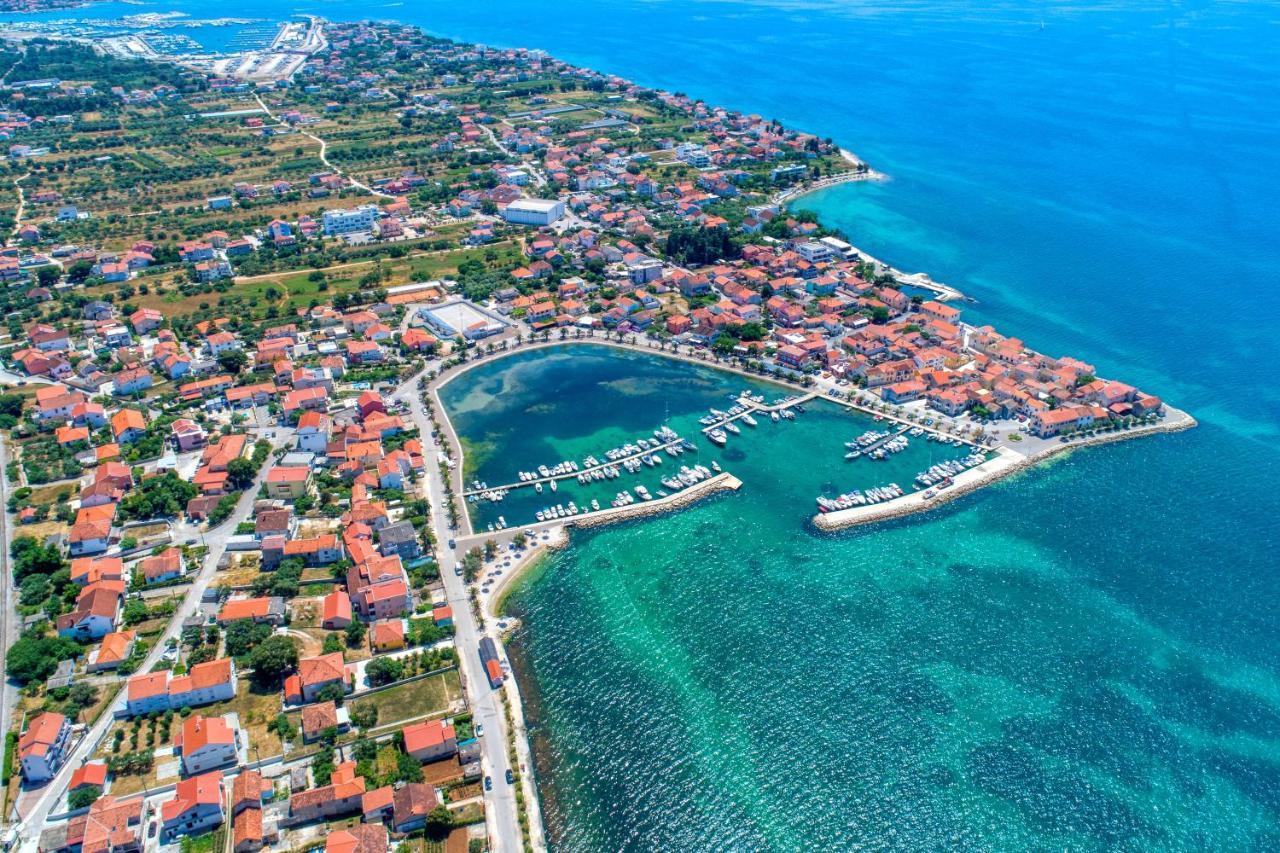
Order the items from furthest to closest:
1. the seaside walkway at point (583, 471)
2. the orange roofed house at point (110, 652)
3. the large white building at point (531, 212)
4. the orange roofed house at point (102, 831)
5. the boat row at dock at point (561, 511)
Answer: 1. the large white building at point (531, 212)
2. the seaside walkway at point (583, 471)
3. the boat row at dock at point (561, 511)
4. the orange roofed house at point (110, 652)
5. the orange roofed house at point (102, 831)

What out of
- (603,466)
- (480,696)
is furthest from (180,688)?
(603,466)

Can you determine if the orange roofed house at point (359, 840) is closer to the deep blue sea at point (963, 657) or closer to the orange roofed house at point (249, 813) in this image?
the orange roofed house at point (249, 813)

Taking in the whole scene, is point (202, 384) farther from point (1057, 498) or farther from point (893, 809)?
point (1057, 498)

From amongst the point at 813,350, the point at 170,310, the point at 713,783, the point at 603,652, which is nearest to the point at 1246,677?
the point at 713,783

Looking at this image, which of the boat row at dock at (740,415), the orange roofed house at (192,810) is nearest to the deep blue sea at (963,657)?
the boat row at dock at (740,415)

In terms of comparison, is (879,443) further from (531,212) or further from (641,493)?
(531,212)

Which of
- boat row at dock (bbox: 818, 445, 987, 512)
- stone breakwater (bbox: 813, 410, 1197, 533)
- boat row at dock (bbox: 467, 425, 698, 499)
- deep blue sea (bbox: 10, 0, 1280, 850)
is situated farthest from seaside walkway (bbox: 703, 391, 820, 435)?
stone breakwater (bbox: 813, 410, 1197, 533)

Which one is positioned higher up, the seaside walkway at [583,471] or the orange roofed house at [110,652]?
the seaside walkway at [583,471]
